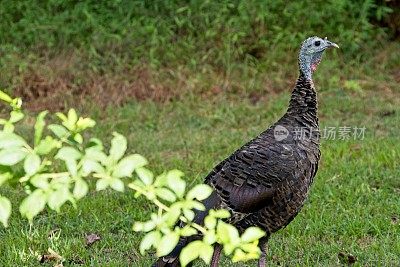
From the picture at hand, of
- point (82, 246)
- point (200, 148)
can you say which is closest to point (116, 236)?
point (82, 246)

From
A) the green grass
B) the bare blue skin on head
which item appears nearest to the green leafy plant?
the bare blue skin on head

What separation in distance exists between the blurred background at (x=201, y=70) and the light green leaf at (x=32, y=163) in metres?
4.67

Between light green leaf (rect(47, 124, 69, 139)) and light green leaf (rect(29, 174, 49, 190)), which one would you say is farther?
light green leaf (rect(47, 124, 69, 139))

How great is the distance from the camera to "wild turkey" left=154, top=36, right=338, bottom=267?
3824 mm

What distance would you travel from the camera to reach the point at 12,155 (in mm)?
1660

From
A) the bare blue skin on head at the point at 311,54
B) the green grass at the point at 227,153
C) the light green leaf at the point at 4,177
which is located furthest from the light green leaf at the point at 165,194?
the green grass at the point at 227,153

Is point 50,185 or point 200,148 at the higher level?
point 50,185

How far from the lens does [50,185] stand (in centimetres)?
168

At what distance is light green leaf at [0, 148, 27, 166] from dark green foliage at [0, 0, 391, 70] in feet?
25.6

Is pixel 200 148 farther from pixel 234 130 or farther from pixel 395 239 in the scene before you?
pixel 395 239

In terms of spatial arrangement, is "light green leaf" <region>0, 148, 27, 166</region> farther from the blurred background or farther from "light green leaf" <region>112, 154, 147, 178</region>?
the blurred background

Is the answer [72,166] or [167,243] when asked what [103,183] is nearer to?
[72,166]

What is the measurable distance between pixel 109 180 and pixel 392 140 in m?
5.86

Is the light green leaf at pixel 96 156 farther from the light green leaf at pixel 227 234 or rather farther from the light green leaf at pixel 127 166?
the light green leaf at pixel 227 234
